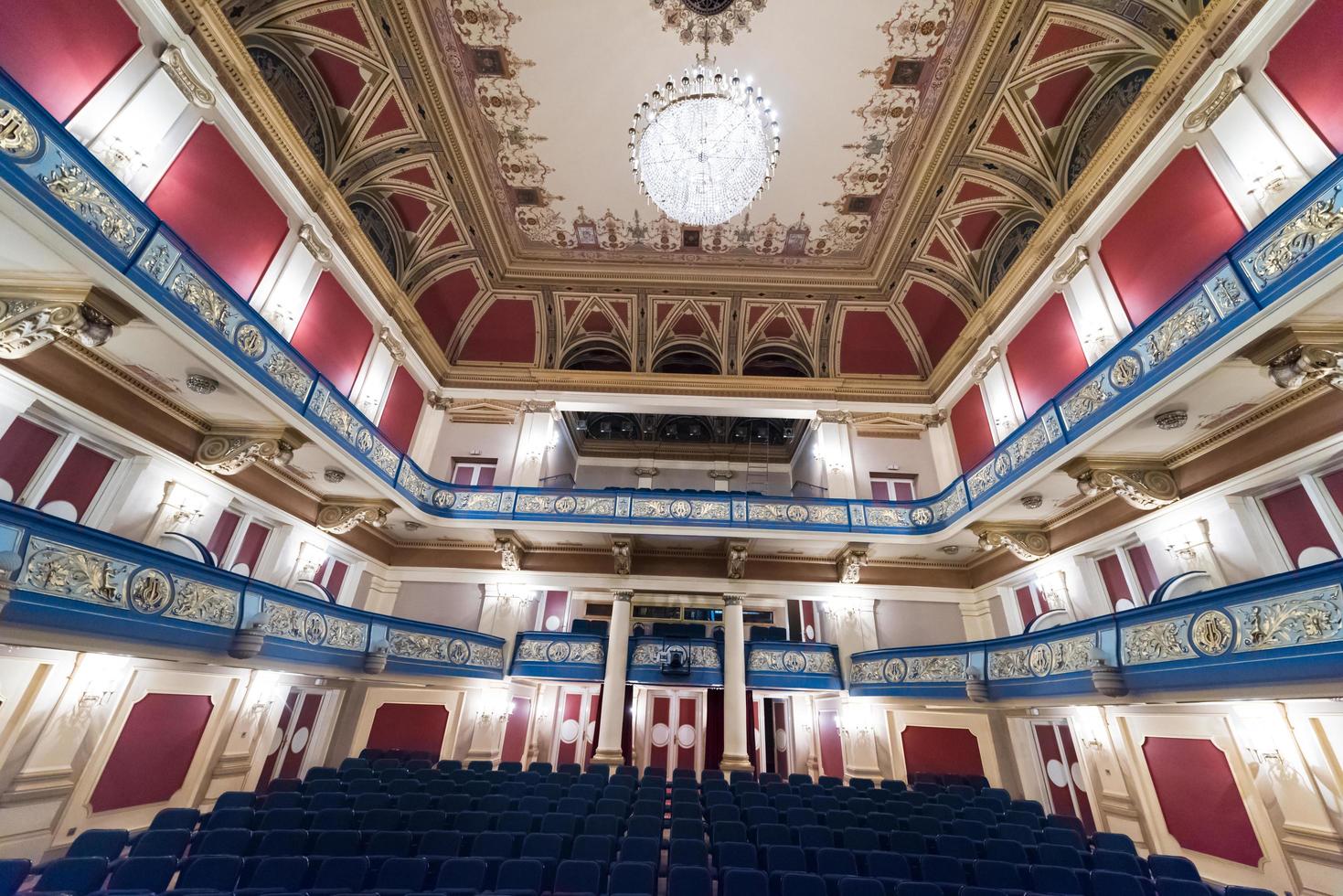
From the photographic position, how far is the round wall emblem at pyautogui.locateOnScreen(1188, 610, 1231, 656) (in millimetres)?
5117

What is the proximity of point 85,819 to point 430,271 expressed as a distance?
10754 mm

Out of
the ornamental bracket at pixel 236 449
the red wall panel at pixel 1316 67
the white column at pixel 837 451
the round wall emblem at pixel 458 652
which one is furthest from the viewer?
the white column at pixel 837 451

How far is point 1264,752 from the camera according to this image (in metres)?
6.33

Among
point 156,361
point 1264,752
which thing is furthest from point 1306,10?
point 156,361

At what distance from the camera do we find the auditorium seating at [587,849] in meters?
4.43

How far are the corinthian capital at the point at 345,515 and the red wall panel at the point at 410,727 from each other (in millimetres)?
3974

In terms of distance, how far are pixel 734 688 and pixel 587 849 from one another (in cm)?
643

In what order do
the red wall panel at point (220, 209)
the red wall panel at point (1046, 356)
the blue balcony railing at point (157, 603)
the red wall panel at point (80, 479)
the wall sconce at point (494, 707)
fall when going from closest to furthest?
1. the blue balcony railing at point (157, 603)
2. the red wall panel at point (80, 479)
3. the red wall panel at point (220, 209)
4. the red wall panel at point (1046, 356)
5. the wall sconce at point (494, 707)

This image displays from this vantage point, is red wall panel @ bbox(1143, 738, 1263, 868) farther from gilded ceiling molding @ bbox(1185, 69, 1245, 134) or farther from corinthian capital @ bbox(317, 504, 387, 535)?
corinthian capital @ bbox(317, 504, 387, 535)

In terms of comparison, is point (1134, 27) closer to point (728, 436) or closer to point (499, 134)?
point (499, 134)

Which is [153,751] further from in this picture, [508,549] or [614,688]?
[614,688]

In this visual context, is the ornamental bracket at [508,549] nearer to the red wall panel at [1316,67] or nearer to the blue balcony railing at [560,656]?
the blue balcony railing at [560,656]

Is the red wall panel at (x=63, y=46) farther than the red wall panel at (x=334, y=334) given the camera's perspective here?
No

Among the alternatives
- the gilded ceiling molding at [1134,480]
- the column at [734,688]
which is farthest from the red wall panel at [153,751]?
the gilded ceiling molding at [1134,480]
